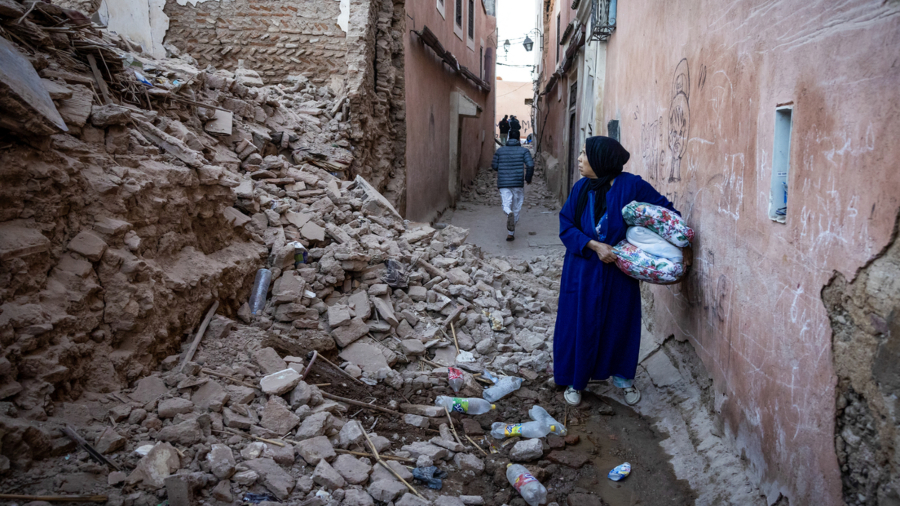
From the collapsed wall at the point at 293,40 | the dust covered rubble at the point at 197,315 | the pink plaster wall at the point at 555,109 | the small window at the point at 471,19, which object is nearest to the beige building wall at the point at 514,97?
the pink plaster wall at the point at 555,109

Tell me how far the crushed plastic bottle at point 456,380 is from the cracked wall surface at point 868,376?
255 cm

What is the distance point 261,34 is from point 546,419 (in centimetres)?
690

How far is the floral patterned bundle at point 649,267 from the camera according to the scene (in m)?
3.27

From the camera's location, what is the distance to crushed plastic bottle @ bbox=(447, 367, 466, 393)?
4121 mm

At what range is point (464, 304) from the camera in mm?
5469

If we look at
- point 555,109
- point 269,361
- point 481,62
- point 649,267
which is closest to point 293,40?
point 269,361

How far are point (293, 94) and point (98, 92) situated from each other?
401cm

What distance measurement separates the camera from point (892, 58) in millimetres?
1653

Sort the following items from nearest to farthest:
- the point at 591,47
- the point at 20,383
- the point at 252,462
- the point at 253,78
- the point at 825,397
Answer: the point at 825,397, the point at 20,383, the point at 252,462, the point at 253,78, the point at 591,47

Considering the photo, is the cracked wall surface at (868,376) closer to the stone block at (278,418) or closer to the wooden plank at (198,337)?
the stone block at (278,418)

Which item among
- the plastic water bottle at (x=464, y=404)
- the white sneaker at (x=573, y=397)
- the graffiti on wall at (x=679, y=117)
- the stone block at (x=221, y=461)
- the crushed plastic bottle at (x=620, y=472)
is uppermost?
the graffiti on wall at (x=679, y=117)

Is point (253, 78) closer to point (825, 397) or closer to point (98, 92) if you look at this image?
point (98, 92)

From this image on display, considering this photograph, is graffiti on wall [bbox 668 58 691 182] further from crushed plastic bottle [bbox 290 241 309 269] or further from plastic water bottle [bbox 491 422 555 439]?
crushed plastic bottle [bbox 290 241 309 269]

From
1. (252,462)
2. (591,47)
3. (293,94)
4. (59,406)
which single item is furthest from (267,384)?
(591,47)
